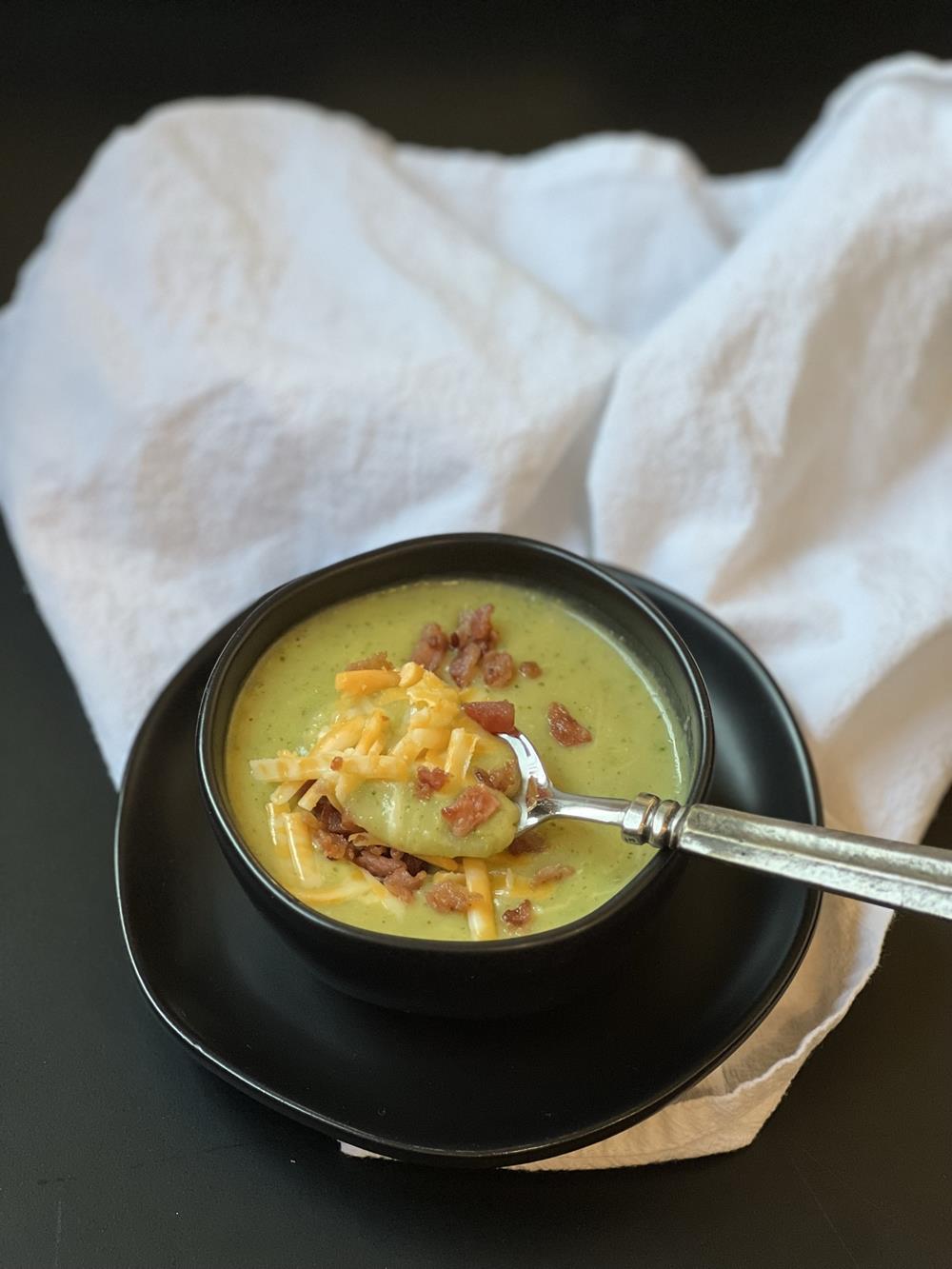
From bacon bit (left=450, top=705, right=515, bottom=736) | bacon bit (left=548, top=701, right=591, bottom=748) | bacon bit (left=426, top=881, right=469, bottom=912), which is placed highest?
bacon bit (left=450, top=705, right=515, bottom=736)

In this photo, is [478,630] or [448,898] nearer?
[448,898]

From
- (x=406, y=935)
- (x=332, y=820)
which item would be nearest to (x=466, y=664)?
(x=332, y=820)

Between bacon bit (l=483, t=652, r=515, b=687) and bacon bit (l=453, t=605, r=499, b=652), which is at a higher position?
bacon bit (l=453, t=605, r=499, b=652)

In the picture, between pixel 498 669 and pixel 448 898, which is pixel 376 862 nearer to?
pixel 448 898

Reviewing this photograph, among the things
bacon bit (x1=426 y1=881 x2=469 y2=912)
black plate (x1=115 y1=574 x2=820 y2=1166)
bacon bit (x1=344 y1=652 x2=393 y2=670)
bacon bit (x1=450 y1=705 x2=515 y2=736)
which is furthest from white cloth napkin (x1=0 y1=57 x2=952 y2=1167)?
bacon bit (x1=426 y1=881 x2=469 y2=912)

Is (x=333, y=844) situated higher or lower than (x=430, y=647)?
lower

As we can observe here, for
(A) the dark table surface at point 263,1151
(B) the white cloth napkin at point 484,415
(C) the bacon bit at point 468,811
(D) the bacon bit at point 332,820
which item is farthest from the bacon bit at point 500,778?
(B) the white cloth napkin at point 484,415

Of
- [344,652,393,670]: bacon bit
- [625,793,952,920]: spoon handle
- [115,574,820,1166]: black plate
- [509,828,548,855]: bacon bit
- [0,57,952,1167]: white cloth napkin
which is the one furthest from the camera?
[0,57,952,1167]: white cloth napkin

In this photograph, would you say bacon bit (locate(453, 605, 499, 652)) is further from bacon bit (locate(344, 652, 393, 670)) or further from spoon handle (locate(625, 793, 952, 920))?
spoon handle (locate(625, 793, 952, 920))
